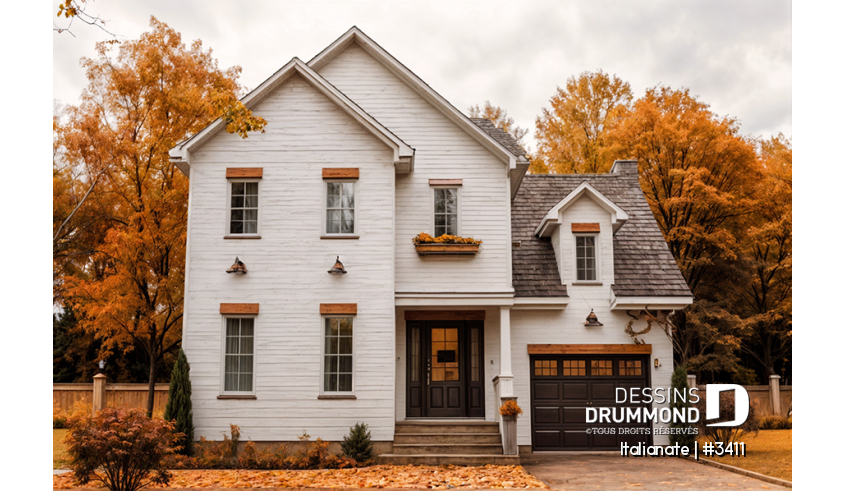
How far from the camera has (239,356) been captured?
1415cm

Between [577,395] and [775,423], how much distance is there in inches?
363

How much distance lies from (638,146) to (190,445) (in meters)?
18.0

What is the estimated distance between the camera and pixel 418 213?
50.2 ft

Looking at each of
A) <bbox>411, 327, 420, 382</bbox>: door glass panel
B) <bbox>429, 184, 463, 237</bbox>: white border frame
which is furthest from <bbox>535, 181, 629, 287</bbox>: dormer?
<bbox>411, 327, 420, 382</bbox>: door glass panel

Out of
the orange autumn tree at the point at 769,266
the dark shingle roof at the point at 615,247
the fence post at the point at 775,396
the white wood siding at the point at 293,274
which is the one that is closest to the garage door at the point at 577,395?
the dark shingle roof at the point at 615,247

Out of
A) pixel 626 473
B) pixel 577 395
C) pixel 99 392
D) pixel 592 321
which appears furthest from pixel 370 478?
pixel 99 392

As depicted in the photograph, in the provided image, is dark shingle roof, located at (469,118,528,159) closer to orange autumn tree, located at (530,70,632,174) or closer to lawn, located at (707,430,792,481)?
lawn, located at (707,430,792,481)

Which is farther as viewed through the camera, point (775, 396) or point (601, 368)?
point (775, 396)

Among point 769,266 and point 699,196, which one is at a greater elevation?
point 699,196

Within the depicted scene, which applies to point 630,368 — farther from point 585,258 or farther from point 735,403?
point 585,258

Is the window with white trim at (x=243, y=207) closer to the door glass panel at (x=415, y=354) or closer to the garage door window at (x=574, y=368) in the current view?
the door glass panel at (x=415, y=354)

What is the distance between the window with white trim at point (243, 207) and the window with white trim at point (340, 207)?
1.61 m

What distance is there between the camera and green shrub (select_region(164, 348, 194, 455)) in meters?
13.3
